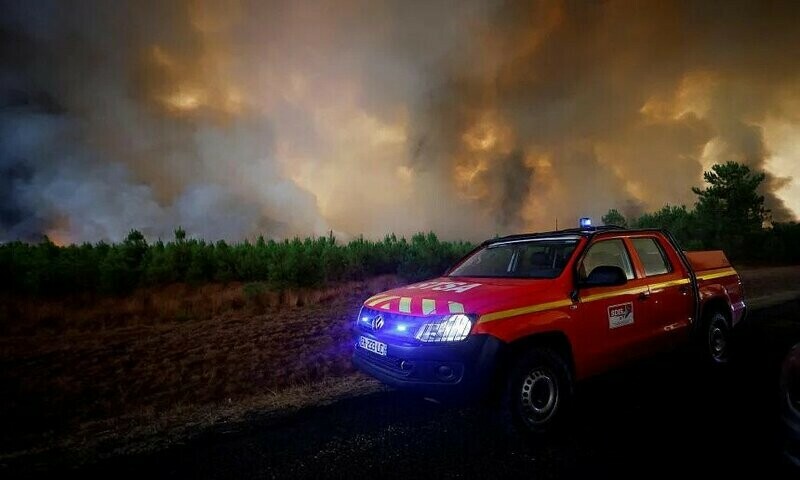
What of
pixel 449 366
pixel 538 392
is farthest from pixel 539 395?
pixel 449 366

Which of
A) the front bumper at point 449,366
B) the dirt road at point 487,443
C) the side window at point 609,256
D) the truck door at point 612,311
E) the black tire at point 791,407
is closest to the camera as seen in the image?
the black tire at point 791,407

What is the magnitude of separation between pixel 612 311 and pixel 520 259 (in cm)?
107

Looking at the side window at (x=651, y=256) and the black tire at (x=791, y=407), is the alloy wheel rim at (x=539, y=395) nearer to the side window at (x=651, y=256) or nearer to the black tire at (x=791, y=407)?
the black tire at (x=791, y=407)

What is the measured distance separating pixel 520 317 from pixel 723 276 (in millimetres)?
4248

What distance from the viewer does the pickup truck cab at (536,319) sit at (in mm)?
3305

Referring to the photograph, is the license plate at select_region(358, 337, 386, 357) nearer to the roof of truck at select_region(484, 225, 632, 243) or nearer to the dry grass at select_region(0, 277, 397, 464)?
the dry grass at select_region(0, 277, 397, 464)

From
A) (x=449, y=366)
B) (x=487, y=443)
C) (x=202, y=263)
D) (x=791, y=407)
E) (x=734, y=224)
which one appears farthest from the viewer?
(x=734, y=224)

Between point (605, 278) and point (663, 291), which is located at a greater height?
point (605, 278)

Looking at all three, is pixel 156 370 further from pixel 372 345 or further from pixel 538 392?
pixel 538 392

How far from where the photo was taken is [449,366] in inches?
129

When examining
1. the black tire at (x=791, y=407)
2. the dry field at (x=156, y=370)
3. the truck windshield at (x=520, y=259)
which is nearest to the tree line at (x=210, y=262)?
the dry field at (x=156, y=370)

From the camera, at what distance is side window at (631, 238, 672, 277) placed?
4746mm

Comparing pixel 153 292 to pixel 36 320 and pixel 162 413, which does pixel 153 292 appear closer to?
pixel 36 320

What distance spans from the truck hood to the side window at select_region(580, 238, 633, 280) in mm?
974
